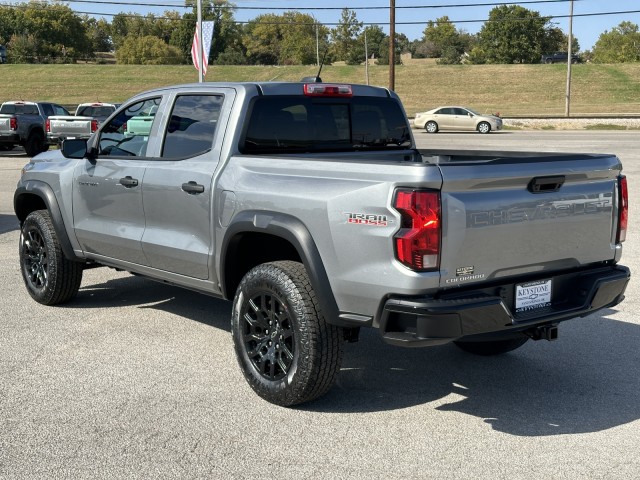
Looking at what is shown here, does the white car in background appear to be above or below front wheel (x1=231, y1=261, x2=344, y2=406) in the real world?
below

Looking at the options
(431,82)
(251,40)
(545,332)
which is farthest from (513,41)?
(545,332)

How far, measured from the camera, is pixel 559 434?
4418 millimetres

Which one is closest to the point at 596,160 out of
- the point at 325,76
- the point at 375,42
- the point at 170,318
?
the point at 170,318

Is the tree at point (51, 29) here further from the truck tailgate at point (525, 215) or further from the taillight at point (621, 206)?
the truck tailgate at point (525, 215)

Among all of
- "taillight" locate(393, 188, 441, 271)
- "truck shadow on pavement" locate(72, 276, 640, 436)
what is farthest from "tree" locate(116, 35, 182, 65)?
"taillight" locate(393, 188, 441, 271)

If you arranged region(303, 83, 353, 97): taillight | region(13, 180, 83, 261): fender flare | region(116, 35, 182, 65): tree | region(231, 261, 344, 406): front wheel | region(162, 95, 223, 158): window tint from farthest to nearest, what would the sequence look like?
region(116, 35, 182, 65): tree, region(13, 180, 83, 261): fender flare, region(303, 83, 353, 97): taillight, region(162, 95, 223, 158): window tint, region(231, 261, 344, 406): front wheel

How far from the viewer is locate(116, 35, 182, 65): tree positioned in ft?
358

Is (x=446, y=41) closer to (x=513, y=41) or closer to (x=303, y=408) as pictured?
(x=513, y=41)

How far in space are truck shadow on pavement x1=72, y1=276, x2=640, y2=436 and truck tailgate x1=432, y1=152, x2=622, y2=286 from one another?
0.87 metres

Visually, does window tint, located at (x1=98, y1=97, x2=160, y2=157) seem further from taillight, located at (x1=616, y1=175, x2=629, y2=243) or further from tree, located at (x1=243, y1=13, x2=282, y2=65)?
tree, located at (x1=243, y1=13, x2=282, y2=65)

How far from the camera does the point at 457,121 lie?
40875mm

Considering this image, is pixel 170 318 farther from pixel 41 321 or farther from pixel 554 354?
pixel 554 354

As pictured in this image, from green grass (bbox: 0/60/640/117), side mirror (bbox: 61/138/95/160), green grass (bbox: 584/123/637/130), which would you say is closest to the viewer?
side mirror (bbox: 61/138/95/160)

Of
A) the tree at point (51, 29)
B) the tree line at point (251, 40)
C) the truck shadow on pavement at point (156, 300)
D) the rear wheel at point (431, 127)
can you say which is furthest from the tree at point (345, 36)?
the truck shadow on pavement at point (156, 300)
